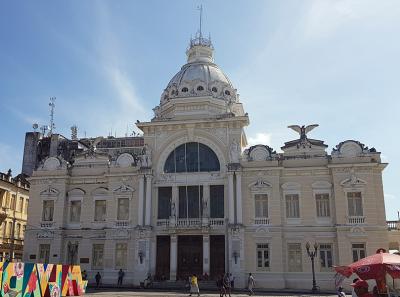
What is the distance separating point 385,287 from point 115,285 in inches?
1160

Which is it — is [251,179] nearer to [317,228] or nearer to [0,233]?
[317,228]

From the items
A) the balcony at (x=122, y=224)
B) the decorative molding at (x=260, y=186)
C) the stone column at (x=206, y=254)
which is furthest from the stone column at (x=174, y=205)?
the decorative molding at (x=260, y=186)

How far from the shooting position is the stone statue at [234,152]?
1534 inches

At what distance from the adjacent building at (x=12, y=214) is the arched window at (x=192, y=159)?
18.2m

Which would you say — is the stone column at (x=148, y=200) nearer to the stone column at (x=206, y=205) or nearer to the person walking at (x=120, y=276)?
the person walking at (x=120, y=276)

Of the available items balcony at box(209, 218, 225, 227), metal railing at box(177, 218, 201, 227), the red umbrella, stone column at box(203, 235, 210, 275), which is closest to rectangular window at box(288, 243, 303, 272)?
balcony at box(209, 218, 225, 227)

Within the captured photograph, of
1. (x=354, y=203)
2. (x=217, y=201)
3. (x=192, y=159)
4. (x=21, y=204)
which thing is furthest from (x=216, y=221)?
(x=21, y=204)

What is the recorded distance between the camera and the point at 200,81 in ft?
149

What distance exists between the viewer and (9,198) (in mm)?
48156

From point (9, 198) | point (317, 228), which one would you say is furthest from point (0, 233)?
point (317, 228)

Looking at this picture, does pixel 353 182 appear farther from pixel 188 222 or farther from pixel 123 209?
pixel 123 209

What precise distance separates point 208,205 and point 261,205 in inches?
176

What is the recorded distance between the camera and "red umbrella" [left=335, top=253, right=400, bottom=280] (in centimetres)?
1082

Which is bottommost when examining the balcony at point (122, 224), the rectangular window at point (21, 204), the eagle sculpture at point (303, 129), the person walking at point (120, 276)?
the person walking at point (120, 276)
